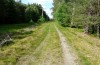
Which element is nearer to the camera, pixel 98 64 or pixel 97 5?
pixel 98 64

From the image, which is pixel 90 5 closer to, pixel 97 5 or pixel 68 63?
pixel 97 5

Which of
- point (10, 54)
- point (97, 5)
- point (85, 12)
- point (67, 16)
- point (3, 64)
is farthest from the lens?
point (67, 16)

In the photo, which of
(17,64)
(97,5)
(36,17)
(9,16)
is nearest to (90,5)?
(97,5)

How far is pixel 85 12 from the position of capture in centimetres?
3775

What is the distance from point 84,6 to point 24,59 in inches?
927

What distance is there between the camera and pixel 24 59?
1467 centimetres

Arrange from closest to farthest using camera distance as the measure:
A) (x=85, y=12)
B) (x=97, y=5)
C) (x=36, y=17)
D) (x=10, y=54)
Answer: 1. (x=10, y=54)
2. (x=97, y=5)
3. (x=85, y=12)
4. (x=36, y=17)

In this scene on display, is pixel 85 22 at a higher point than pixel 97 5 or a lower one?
lower

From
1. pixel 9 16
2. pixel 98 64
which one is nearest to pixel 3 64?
pixel 98 64

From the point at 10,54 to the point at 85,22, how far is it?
22.6 m

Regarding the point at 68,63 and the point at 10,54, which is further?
the point at 10,54

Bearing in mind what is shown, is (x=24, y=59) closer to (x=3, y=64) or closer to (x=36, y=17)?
(x=3, y=64)

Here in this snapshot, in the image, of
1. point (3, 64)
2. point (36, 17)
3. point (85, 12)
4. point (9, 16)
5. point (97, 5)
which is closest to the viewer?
point (3, 64)

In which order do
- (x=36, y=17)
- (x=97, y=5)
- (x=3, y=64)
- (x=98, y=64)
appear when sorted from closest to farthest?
(x=3, y=64) < (x=98, y=64) < (x=97, y=5) < (x=36, y=17)
